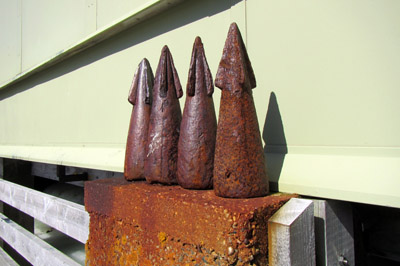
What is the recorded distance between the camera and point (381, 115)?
1075mm

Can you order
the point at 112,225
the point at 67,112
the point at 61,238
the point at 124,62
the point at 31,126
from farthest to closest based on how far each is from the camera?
1. the point at 61,238
2. the point at 31,126
3. the point at 67,112
4. the point at 124,62
5. the point at 112,225

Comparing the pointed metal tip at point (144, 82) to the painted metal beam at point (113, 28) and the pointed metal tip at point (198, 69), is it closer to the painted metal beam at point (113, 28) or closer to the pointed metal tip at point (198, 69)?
the pointed metal tip at point (198, 69)

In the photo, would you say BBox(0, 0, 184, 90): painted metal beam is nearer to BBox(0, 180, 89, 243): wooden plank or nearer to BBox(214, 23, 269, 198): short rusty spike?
BBox(214, 23, 269, 198): short rusty spike

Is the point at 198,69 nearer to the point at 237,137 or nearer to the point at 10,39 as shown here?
the point at 237,137

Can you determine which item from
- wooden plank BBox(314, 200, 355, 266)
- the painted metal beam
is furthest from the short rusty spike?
the painted metal beam

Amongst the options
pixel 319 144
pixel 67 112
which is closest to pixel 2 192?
pixel 67 112

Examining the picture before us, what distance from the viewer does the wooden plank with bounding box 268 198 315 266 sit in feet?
3.21

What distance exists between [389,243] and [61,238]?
5.60 metres

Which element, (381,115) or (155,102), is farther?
(155,102)

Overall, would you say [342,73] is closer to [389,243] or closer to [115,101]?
[389,243]

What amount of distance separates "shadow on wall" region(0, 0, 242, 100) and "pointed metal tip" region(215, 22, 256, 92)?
496mm

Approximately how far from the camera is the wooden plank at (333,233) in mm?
1098

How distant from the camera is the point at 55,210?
8.25ft

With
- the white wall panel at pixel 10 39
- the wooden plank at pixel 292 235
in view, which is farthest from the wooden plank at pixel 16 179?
the wooden plank at pixel 292 235
